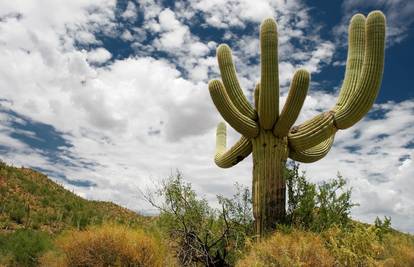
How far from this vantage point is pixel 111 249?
9.47 meters

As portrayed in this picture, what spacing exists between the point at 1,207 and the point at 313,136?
17.8m

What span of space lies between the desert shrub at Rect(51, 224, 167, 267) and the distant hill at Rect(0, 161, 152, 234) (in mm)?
8853

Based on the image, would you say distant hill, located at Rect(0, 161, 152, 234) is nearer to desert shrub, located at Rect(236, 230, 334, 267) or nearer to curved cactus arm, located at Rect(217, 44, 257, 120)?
curved cactus arm, located at Rect(217, 44, 257, 120)

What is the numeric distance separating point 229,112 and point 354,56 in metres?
3.71

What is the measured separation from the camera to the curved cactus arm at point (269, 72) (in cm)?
1034

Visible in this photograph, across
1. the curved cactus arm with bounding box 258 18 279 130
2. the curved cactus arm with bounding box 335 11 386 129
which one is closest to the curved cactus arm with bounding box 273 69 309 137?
the curved cactus arm with bounding box 258 18 279 130

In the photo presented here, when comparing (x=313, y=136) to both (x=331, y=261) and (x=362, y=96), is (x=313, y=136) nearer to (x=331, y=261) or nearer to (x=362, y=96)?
(x=362, y=96)

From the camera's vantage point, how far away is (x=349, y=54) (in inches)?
461

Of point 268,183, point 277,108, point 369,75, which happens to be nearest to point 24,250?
point 268,183

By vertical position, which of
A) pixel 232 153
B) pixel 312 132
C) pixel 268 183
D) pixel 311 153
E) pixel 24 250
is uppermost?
pixel 312 132

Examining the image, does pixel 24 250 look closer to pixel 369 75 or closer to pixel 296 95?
pixel 296 95

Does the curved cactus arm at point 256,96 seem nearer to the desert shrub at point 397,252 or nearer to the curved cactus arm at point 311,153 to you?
the curved cactus arm at point 311,153

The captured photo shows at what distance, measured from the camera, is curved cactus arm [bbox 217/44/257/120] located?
11.4 metres

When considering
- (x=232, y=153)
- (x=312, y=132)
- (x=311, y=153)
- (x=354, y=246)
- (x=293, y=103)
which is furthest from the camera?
(x=232, y=153)
